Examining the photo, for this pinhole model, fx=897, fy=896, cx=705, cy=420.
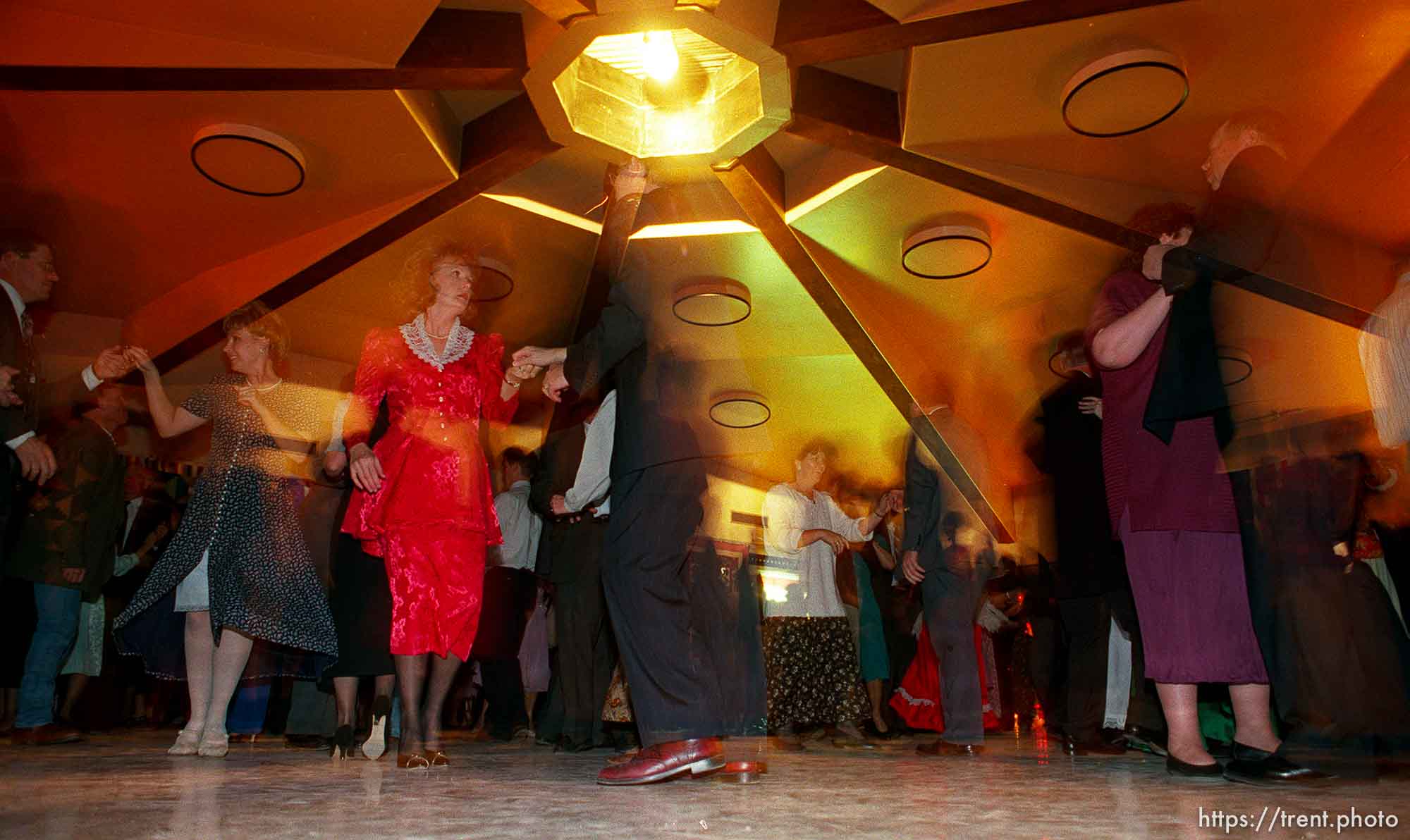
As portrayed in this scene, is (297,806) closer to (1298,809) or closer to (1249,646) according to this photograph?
(1298,809)

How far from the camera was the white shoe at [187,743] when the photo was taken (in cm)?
270

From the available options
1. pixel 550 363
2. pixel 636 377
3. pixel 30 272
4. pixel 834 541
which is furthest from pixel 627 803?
pixel 30 272

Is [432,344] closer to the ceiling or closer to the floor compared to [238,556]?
closer to the ceiling

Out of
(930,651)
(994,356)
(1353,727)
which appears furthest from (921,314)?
(1353,727)

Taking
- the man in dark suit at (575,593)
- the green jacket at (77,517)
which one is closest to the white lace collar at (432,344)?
the man in dark suit at (575,593)

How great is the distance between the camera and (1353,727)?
190cm

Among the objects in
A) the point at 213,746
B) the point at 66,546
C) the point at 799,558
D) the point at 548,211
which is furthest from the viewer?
the point at 548,211

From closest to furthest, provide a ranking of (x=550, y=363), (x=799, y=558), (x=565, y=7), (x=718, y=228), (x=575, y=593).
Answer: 1. (x=550, y=363)
2. (x=565, y=7)
3. (x=575, y=593)
4. (x=799, y=558)
5. (x=718, y=228)

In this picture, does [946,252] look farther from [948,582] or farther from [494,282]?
[494,282]

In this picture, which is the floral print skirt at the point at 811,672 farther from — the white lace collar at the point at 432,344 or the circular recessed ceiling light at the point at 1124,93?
the circular recessed ceiling light at the point at 1124,93

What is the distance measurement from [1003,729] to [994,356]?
88.3 inches

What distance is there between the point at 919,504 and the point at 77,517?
129 inches

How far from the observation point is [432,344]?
108 inches

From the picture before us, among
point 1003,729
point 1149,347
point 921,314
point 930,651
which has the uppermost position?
point 921,314
